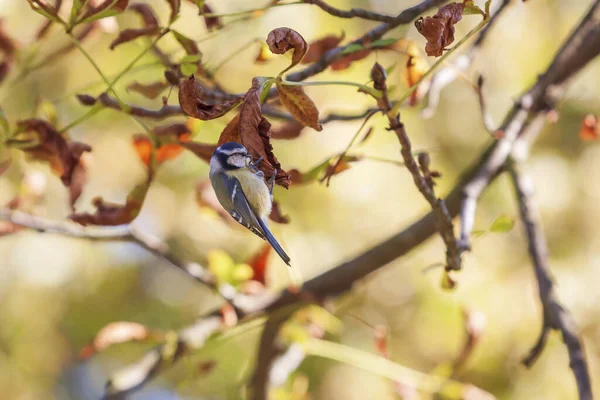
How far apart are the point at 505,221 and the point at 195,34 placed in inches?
68.5

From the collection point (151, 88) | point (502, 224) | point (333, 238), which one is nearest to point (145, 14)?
point (151, 88)

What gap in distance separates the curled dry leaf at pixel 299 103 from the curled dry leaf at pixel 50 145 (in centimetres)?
41

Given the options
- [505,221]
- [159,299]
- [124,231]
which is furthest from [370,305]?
[505,221]

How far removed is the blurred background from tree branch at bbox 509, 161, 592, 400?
3.50ft

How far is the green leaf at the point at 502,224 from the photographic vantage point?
35.4 inches

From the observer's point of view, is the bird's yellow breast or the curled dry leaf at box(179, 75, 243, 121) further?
the bird's yellow breast

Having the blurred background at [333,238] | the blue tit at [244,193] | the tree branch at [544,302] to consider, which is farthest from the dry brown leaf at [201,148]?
the blurred background at [333,238]

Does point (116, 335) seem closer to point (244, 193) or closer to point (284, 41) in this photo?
point (244, 193)

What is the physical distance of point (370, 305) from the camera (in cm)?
253

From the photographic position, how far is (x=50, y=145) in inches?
39.6

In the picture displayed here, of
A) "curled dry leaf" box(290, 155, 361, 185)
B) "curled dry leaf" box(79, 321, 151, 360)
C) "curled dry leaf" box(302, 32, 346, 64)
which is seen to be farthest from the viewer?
"curled dry leaf" box(79, 321, 151, 360)

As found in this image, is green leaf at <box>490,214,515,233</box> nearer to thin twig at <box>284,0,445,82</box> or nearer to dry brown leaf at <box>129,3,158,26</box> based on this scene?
thin twig at <box>284,0,445,82</box>

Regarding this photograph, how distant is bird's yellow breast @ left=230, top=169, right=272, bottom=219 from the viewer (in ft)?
3.39

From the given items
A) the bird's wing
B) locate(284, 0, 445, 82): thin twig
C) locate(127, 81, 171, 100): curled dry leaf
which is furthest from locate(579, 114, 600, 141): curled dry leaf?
locate(127, 81, 171, 100): curled dry leaf
